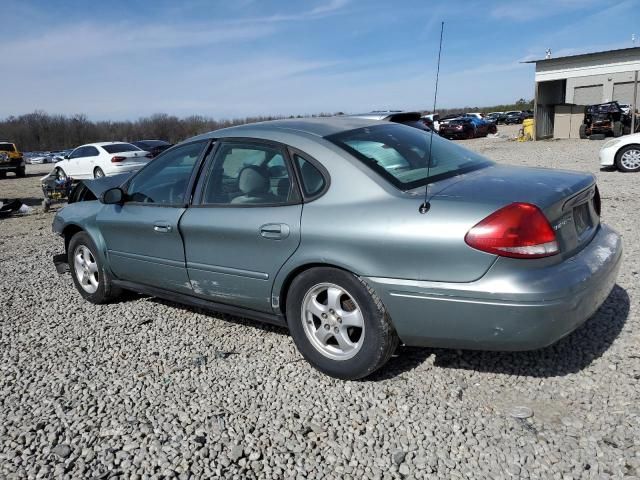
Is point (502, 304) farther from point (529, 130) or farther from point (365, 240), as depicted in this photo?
point (529, 130)

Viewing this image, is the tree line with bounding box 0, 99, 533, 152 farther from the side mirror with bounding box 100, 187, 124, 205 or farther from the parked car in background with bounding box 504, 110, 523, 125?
the side mirror with bounding box 100, 187, 124, 205

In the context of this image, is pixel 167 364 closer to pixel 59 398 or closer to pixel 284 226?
pixel 59 398

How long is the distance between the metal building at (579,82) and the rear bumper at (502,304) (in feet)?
88.1

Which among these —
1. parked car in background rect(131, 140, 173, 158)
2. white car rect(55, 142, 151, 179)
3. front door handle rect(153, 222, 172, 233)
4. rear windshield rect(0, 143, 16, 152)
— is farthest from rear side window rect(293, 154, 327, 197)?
rear windshield rect(0, 143, 16, 152)

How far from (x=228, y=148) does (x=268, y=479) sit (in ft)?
7.38

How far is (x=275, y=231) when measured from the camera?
10.8ft

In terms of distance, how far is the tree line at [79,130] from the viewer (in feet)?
290

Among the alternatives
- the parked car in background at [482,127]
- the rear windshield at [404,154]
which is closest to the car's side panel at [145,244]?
the rear windshield at [404,154]

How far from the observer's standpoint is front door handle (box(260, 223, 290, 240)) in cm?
324

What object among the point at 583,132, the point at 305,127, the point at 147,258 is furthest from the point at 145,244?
the point at 583,132

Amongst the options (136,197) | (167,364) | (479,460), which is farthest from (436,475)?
(136,197)

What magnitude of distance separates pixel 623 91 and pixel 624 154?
65.3ft

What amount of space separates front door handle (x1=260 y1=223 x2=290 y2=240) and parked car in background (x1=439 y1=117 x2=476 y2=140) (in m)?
33.5

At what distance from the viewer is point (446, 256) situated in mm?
2701
